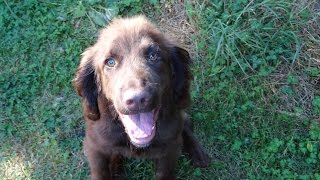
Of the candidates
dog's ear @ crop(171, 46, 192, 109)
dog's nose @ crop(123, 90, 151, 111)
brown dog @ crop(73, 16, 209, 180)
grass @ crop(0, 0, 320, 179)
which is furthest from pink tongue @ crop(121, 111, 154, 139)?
grass @ crop(0, 0, 320, 179)

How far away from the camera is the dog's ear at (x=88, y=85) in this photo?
3584mm

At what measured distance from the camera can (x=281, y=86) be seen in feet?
14.3

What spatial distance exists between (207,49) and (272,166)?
108 centimetres

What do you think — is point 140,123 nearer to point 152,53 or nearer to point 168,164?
point 152,53

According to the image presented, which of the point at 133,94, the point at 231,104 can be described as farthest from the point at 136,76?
the point at 231,104

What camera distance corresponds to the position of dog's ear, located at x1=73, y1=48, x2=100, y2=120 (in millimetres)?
3584

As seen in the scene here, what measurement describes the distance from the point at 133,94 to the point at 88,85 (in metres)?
0.68

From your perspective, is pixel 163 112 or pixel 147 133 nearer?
pixel 147 133

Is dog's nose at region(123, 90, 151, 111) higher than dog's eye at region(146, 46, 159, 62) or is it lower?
lower

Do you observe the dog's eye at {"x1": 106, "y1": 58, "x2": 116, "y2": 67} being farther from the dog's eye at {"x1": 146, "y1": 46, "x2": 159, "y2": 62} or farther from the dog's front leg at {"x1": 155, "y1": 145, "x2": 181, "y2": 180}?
the dog's front leg at {"x1": 155, "y1": 145, "x2": 181, "y2": 180}

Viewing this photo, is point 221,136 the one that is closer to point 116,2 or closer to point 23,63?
point 116,2

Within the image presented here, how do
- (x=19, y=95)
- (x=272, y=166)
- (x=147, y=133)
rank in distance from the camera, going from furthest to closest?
(x=19, y=95) → (x=272, y=166) → (x=147, y=133)

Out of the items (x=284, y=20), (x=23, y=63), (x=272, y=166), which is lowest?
(x=272, y=166)

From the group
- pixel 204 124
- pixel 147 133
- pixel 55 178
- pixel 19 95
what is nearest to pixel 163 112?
pixel 147 133
